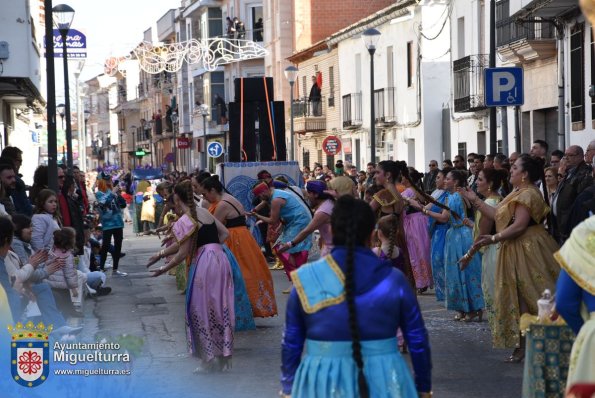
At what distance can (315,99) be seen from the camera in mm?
53500

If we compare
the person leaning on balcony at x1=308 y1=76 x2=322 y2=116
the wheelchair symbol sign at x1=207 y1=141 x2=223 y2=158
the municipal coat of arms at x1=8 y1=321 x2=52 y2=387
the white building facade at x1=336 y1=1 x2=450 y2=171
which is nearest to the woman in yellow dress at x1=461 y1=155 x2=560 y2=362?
the municipal coat of arms at x1=8 y1=321 x2=52 y2=387

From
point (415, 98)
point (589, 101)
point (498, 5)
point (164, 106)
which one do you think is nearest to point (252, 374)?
point (589, 101)

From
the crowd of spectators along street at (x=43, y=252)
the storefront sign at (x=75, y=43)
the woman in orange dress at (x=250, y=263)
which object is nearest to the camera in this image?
the crowd of spectators along street at (x=43, y=252)

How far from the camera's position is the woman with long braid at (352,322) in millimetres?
5512

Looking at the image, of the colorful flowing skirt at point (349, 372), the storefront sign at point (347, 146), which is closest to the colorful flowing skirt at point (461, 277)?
the colorful flowing skirt at point (349, 372)

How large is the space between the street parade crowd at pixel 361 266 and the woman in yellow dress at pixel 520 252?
0.04 feet

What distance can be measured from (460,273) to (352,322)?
922 centimetres

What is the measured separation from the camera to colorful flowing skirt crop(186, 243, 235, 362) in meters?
11.5

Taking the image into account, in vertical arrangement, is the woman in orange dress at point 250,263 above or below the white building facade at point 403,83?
below

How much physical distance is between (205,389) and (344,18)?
4801 cm

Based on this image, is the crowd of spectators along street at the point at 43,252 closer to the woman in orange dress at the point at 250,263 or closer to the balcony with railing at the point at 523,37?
the woman in orange dress at the point at 250,263

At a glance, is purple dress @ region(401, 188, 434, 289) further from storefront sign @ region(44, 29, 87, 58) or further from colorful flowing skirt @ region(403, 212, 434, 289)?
storefront sign @ region(44, 29, 87, 58)

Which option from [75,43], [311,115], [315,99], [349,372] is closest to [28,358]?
[349,372]

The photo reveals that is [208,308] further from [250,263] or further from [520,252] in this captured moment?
[250,263]
